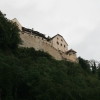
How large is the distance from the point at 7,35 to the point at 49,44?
15387 millimetres

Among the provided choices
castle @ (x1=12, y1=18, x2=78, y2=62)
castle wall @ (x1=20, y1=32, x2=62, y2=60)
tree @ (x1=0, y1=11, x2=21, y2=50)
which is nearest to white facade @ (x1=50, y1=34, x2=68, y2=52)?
castle @ (x1=12, y1=18, x2=78, y2=62)

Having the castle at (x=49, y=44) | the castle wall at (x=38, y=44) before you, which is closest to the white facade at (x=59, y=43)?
the castle at (x=49, y=44)

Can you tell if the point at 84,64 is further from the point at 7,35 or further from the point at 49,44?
the point at 7,35

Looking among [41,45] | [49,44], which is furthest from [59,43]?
[41,45]

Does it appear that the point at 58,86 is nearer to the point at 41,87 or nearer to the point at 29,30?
the point at 41,87

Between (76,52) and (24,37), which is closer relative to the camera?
(24,37)

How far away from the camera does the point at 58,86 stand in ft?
102

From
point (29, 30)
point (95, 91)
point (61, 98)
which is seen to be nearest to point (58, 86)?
point (61, 98)

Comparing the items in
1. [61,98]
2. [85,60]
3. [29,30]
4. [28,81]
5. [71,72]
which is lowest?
[61,98]

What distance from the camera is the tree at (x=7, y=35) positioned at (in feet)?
145

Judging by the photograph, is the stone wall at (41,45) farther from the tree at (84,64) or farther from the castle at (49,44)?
the tree at (84,64)

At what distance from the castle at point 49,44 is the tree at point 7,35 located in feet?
15.8

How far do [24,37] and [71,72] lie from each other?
12.3 m

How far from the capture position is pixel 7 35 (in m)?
44.9
